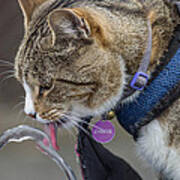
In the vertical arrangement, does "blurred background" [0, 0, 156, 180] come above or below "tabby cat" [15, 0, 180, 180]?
below

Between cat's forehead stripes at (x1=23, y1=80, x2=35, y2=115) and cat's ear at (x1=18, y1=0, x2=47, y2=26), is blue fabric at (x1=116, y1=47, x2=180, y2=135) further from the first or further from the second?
cat's ear at (x1=18, y1=0, x2=47, y2=26)

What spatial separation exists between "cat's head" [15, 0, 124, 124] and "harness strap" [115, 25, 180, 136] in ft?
0.26

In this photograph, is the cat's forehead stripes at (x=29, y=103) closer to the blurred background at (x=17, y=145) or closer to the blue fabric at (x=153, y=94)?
the blue fabric at (x=153, y=94)

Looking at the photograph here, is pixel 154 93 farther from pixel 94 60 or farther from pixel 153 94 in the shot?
pixel 94 60

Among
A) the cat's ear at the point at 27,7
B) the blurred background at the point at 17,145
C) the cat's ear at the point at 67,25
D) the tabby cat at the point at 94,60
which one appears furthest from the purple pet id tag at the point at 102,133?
the blurred background at the point at 17,145

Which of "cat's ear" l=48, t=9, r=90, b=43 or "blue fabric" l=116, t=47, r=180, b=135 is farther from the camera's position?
"blue fabric" l=116, t=47, r=180, b=135

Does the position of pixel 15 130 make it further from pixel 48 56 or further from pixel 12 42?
pixel 12 42

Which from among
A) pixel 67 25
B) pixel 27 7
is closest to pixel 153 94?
pixel 67 25

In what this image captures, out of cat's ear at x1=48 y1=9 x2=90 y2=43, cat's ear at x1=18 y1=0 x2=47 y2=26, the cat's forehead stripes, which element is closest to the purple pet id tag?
the cat's forehead stripes

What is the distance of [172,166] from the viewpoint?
1378 millimetres

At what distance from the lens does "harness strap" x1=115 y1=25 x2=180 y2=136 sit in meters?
1.21

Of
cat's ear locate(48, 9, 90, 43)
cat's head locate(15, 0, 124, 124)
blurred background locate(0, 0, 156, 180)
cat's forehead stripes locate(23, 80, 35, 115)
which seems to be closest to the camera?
cat's ear locate(48, 9, 90, 43)

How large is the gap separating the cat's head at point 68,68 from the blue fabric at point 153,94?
3.2 inches

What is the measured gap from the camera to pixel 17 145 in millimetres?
3211
